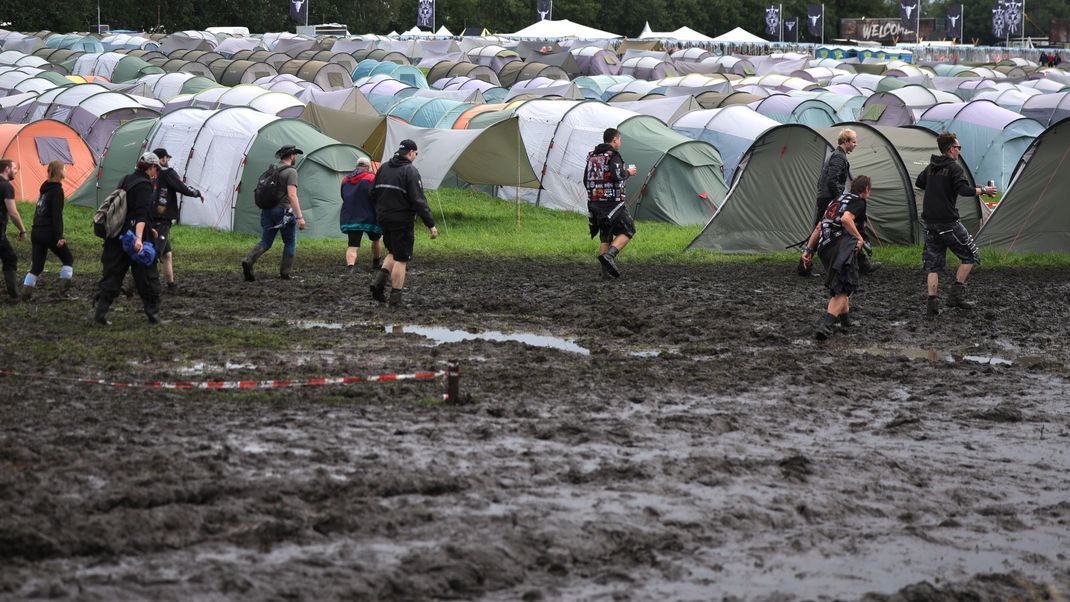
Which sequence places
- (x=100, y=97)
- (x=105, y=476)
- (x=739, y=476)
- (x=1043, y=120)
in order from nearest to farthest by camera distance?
(x=105, y=476), (x=739, y=476), (x=100, y=97), (x=1043, y=120)

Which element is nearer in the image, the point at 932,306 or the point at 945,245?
the point at 932,306

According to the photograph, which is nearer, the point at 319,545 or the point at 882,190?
the point at 319,545

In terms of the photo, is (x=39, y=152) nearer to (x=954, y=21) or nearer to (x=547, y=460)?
(x=547, y=460)

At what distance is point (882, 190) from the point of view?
19188 mm

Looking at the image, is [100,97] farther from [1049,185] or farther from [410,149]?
[1049,185]

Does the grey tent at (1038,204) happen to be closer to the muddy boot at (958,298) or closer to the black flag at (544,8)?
the muddy boot at (958,298)

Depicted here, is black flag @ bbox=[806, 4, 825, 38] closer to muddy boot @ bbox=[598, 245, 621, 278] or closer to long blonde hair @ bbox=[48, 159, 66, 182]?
muddy boot @ bbox=[598, 245, 621, 278]

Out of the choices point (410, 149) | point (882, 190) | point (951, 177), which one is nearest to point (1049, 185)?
point (882, 190)

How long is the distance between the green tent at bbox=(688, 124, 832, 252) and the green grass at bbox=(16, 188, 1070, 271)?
0.37 metres

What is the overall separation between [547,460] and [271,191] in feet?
28.8

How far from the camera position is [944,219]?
43.6 feet

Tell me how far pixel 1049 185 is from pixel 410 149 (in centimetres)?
931

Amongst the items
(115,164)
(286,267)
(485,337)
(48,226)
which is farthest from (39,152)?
(485,337)

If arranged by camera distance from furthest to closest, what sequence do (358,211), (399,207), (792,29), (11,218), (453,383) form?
(792,29) → (358,211) → (11,218) → (399,207) → (453,383)
